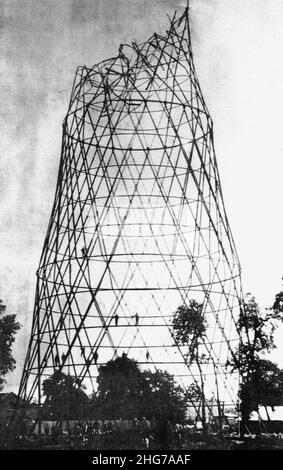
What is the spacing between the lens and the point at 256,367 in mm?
30234

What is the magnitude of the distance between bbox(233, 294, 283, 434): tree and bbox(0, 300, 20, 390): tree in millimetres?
14773

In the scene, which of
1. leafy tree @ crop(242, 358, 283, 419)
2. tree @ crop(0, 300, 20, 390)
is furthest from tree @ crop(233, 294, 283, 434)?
tree @ crop(0, 300, 20, 390)

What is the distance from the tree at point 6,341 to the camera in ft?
124

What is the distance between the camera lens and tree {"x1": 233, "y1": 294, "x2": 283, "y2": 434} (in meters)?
27.8

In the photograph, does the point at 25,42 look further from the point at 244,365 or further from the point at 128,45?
the point at 244,365

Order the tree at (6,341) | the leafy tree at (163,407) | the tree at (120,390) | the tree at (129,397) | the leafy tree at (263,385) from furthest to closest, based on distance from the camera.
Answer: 1. the tree at (6,341)
2. the leafy tree at (263,385)
3. the tree at (120,390)
4. the tree at (129,397)
5. the leafy tree at (163,407)

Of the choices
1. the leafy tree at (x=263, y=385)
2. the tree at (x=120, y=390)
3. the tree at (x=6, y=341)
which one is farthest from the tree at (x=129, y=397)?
the tree at (x=6, y=341)

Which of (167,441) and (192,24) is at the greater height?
(192,24)

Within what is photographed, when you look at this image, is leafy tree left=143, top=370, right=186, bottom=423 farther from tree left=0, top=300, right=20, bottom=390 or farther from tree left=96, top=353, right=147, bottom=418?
tree left=0, top=300, right=20, bottom=390

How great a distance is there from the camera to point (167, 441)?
1966cm

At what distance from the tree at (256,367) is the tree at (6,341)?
1477 centimetres

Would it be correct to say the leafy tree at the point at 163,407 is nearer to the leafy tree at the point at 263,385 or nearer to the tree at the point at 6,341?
the leafy tree at the point at 263,385

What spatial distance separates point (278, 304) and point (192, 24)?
554 inches

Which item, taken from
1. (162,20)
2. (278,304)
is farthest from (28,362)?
(162,20)
